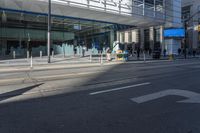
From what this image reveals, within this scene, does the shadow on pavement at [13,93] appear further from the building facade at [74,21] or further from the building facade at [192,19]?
the building facade at [192,19]

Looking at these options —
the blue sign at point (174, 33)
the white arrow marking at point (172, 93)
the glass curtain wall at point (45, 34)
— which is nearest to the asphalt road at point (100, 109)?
the white arrow marking at point (172, 93)

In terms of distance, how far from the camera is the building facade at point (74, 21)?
95.4ft

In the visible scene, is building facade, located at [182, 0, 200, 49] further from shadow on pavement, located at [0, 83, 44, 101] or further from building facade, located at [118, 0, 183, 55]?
shadow on pavement, located at [0, 83, 44, 101]

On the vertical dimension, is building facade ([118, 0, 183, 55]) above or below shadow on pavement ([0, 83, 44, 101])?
above

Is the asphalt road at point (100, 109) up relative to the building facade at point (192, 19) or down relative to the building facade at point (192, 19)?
down

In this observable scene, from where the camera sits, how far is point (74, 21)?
36.3 m

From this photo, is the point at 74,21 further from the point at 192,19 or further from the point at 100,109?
the point at 192,19

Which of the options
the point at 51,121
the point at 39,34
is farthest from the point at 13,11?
the point at 51,121

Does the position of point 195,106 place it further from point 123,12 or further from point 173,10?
point 173,10

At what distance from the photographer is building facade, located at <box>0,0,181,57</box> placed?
95.4 feet

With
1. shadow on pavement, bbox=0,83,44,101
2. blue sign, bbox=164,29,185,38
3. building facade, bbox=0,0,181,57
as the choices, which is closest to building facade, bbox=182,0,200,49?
blue sign, bbox=164,29,185,38

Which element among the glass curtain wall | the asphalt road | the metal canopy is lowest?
the asphalt road

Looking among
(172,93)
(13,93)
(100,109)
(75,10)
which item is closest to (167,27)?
(75,10)

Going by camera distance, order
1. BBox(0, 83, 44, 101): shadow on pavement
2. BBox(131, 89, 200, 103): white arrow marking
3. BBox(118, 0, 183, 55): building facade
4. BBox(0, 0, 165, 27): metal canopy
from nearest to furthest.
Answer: BBox(131, 89, 200, 103): white arrow marking < BBox(0, 83, 44, 101): shadow on pavement < BBox(0, 0, 165, 27): metal canopy < BBox(118, 0, 183, 55): building facade
